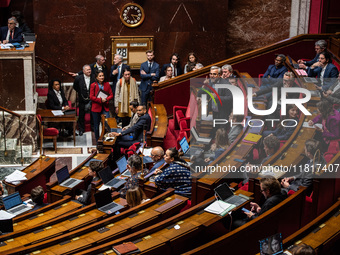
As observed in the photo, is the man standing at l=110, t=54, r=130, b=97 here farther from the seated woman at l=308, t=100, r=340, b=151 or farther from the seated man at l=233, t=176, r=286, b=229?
the seated man at l=233, t=176, r=286, b=229

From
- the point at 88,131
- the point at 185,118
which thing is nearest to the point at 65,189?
the point at 185,118

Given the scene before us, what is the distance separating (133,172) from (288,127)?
211 cm

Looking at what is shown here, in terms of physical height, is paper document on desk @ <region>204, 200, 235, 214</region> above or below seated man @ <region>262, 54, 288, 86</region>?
below

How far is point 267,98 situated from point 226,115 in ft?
2.56

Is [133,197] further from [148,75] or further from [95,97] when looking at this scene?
[148,75]

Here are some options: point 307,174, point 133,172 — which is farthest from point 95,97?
point 307,174

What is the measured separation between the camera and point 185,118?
7984 millimetres

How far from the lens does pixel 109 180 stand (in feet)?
20.4

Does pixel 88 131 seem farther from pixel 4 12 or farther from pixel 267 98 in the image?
pixel 267 98

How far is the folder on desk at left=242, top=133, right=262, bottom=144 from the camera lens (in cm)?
638

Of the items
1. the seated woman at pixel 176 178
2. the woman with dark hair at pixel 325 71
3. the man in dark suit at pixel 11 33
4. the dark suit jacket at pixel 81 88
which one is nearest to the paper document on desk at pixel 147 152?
the seated woman at pixel 176 178

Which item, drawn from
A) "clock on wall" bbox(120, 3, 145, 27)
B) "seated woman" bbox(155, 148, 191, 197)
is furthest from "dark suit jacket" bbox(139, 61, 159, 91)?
"seated woman" bbox(155, 148, 191, 197)

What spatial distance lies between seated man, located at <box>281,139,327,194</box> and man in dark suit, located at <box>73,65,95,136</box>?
5.27 meters

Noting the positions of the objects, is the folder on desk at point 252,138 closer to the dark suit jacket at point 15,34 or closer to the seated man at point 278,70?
the seated man at point 278,70
